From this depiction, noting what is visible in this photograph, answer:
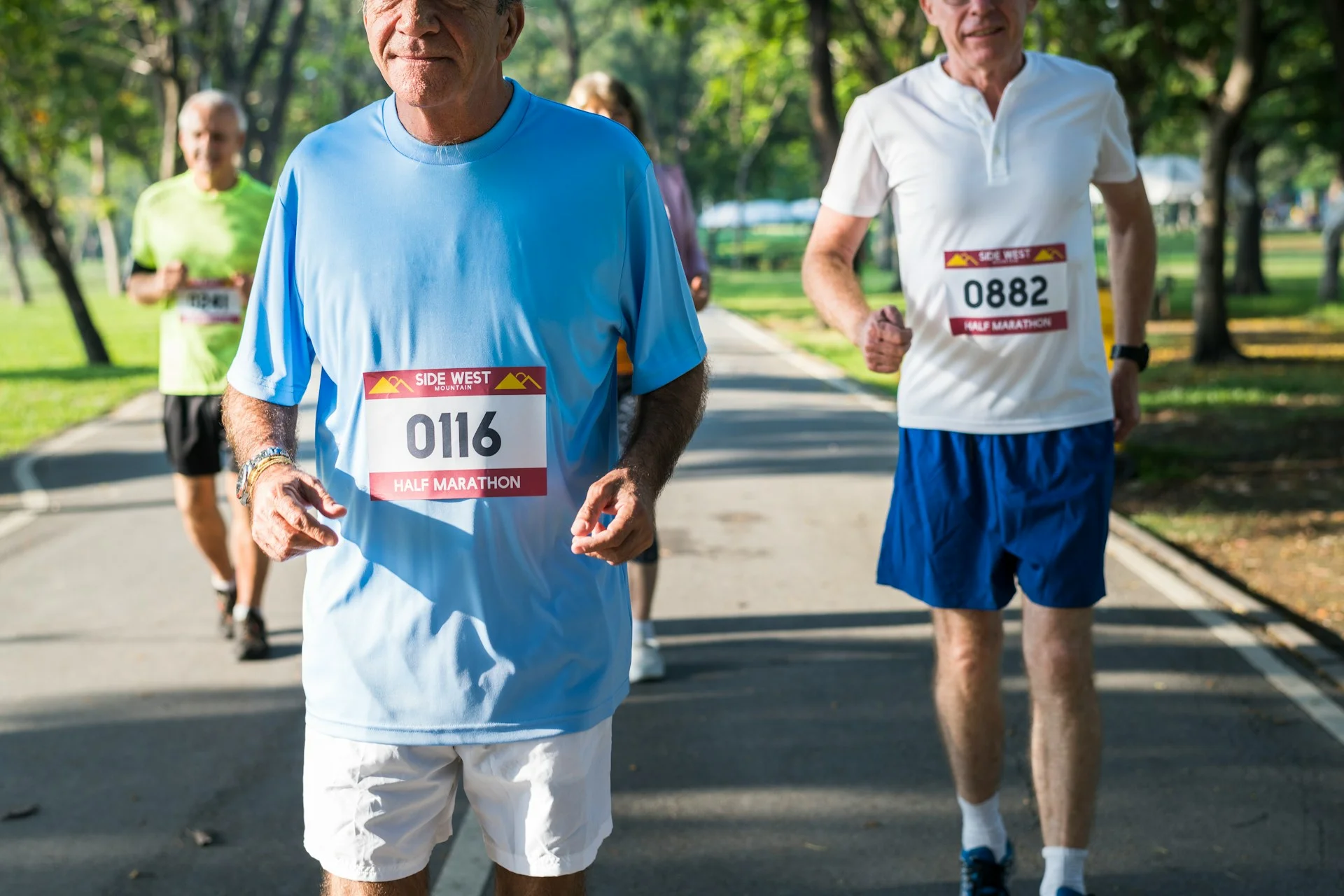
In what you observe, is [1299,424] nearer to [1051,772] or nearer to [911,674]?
[911,674]

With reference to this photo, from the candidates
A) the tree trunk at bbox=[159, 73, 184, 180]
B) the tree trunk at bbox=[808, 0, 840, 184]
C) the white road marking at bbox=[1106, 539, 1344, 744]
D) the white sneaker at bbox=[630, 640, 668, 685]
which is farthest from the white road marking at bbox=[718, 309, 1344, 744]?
the tree trunk at bbox=[808, 0, 840, 184]

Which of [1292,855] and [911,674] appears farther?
[911,674]

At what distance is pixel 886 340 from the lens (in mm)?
3572

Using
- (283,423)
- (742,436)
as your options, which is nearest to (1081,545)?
(283,423)

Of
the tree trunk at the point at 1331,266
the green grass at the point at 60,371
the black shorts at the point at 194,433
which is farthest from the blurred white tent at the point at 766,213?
the black shorts at the point at 194,433

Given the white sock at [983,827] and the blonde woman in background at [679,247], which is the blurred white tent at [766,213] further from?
the white sock at [983,827]

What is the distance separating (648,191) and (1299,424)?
12569 millimetres

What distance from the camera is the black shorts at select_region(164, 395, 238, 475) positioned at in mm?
6699

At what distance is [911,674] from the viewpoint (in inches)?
252

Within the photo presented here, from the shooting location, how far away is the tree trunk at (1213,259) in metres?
19.0

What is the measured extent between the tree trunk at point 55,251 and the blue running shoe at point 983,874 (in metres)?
20.5

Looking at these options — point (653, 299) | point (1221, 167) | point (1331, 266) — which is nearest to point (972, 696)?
point (653, 299)

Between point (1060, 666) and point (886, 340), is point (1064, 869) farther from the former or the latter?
point (886, 340)

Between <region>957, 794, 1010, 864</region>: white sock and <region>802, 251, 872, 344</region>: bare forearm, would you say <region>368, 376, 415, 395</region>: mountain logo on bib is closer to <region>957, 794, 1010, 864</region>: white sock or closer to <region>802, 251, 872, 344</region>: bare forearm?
<region>802, 251, 872, 344</region>: bare forearm
